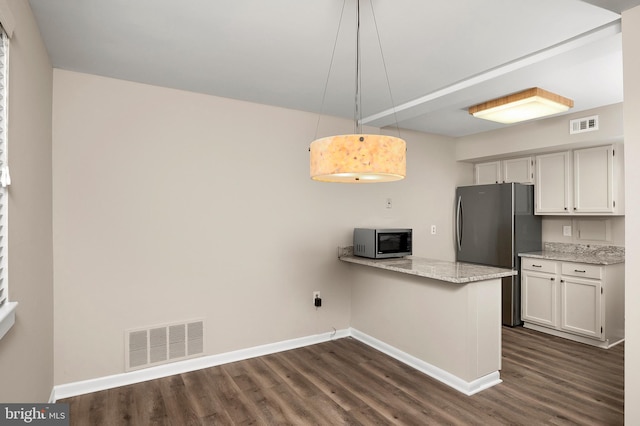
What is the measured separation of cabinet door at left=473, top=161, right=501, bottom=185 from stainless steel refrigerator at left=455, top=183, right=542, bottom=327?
463mm

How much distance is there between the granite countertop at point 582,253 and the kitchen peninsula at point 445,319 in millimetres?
1435

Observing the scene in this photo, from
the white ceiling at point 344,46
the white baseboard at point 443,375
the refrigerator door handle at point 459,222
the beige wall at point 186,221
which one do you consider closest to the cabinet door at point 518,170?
the refrigerator door handle at point 459,222

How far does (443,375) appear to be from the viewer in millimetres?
2930

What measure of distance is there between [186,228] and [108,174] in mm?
734

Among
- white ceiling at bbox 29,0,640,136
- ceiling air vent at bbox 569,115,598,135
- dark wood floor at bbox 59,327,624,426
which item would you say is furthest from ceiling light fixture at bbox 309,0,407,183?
ceiling air vent at bbox 569,115,598,135

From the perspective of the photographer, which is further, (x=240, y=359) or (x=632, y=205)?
(x=240, y=359)

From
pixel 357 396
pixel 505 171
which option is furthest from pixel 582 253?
pixel 357 396

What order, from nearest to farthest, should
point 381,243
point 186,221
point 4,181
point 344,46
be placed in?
point 4,181 < point 344,46 < point 186,221 < point 381,243

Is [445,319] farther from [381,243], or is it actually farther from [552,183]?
[552,183]

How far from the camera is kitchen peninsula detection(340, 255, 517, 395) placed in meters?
2.78

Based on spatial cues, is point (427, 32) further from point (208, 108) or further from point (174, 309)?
point (174, 309)

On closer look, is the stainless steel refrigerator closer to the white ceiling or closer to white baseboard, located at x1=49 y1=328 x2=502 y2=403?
the white ceiling

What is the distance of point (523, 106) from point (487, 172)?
1.97 metres

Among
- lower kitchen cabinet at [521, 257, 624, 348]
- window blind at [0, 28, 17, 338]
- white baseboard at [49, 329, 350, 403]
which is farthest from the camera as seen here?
lower kitchen cabinet at [521, 257, 624, 348]
